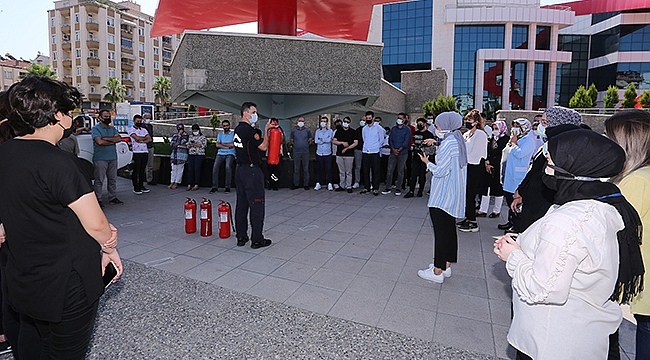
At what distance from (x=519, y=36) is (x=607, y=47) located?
1325 centimetres

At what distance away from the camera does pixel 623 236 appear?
192cm

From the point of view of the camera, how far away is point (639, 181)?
2.36 metres

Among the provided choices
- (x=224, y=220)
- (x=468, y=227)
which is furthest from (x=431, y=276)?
(x=224, y=220)

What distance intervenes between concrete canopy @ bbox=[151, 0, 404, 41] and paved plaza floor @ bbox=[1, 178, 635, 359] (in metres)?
8.75

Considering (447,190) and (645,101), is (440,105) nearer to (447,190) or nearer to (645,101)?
(645,101)

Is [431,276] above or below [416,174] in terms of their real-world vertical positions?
below

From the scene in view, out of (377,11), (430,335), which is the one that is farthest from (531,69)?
(430,335)

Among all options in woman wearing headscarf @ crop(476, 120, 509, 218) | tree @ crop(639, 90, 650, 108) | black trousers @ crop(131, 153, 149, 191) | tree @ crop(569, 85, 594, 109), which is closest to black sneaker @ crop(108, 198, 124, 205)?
black trousers @ crop(131, 153, 149, 191)

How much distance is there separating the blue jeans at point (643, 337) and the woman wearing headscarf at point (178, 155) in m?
10.3

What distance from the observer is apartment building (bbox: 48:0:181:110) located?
189 ft

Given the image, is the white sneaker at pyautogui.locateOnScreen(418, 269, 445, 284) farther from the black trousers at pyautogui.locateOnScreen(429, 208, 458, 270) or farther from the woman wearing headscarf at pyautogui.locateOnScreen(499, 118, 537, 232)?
the woman wearing headscarf at pyautogui.locateOnScreen(499, 118, 537, 232)

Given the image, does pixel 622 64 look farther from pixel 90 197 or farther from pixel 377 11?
pixel 90 197

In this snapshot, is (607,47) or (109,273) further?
(607,47)

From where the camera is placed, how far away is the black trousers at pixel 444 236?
4543 millimetres
